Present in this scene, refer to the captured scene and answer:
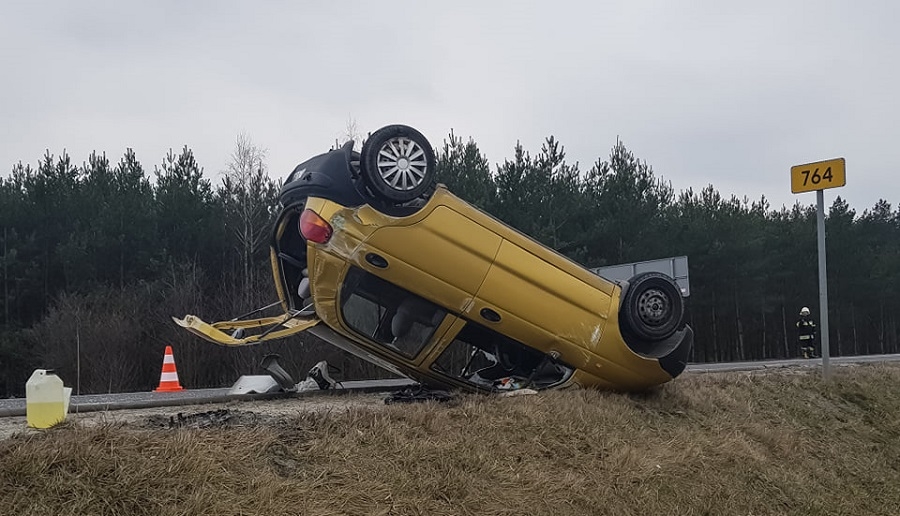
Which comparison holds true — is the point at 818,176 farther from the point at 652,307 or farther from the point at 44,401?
the point at 44,401

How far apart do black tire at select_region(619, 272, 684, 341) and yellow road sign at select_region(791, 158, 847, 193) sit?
467cm

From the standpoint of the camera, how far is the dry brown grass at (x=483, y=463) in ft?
12.5

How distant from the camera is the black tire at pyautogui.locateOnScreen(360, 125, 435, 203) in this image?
674 cm

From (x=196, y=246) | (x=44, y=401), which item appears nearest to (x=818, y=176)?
(x=44, y=401)

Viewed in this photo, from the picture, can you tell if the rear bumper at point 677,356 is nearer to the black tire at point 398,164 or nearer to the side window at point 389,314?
the side window at point 389,314

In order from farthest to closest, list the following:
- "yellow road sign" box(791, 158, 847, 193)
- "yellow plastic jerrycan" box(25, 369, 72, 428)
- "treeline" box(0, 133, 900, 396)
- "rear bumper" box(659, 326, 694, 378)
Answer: "treeline" box(0, 133, 900, 396) < "yellow road sign" box(791, 158, 847, 193) < "rear bumper" box(659, 326, 694, 378) < "yellow plastic jerrycan" box(25, 369, 72, 428)

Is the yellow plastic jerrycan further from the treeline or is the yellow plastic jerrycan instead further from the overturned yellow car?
the treeline

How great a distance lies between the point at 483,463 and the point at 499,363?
317cm

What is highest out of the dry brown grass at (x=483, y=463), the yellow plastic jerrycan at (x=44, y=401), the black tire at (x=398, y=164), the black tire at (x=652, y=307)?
the black tire at (x=398, y=164)

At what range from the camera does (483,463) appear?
5160mm

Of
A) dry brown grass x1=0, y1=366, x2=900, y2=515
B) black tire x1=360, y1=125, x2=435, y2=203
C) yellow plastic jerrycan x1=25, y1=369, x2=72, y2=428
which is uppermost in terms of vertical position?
black tire x1=360, y1=125, x2=435, y2=203

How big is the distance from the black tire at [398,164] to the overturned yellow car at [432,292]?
10 mm

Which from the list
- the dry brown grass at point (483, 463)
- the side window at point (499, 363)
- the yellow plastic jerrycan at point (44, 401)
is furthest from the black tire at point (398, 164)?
the yellow plastic jerrycan at point (44, 401)

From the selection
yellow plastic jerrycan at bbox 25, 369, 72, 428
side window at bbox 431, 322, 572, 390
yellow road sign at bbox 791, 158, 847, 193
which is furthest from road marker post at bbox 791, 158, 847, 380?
yellow plastic jerrycan at bbox 25, 369, 72, 428
